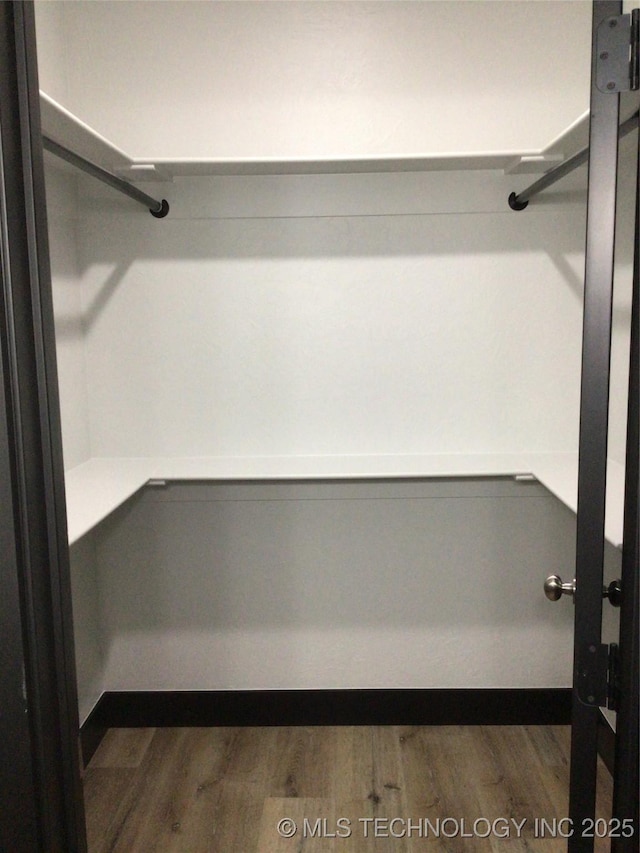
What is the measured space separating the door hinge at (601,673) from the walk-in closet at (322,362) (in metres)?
1.00

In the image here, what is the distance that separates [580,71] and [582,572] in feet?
5.77

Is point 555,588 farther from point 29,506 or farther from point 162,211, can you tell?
point 162,211

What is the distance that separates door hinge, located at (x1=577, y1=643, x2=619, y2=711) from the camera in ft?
3.68

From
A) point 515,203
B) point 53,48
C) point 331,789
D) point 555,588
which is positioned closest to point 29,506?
point 555,588

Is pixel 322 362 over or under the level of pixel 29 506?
over

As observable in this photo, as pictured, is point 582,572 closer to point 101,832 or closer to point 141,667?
point 101,832

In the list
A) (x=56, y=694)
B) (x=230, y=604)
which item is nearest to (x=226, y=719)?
(x=230, y=604)

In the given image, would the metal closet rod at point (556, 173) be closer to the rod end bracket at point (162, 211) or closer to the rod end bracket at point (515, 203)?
the rod end bracket at point (515, 203)

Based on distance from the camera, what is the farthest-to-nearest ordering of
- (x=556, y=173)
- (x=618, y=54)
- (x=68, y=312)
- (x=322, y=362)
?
(x=322, y=362) → (x=68, y=312) → (x=556, y=173) → (x=618, y=54)

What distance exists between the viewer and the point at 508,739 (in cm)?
238

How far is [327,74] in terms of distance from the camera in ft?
7.30

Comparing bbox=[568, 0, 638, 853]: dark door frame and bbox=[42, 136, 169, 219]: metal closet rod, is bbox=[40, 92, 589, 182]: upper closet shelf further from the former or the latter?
bbox=[568, 0, 638, 853]: dark door frame

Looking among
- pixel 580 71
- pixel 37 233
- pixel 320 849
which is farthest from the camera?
pixel 580 71

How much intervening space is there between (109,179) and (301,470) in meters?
0.98
